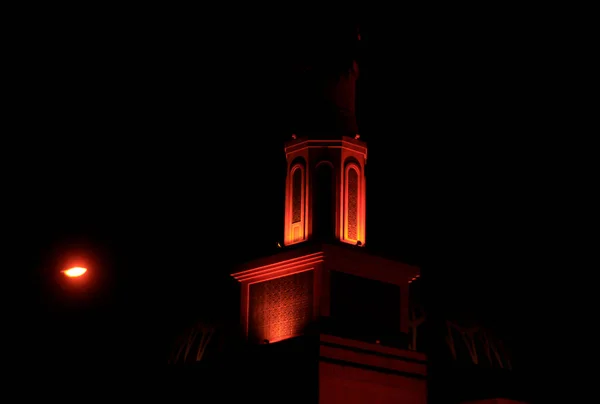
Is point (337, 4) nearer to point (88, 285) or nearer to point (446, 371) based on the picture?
point (446, 371)

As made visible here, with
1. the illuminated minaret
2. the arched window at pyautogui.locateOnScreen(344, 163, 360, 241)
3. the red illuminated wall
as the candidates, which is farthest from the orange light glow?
the arched window at pyautogui.locateOnScreen(344, 163, 360, 241)

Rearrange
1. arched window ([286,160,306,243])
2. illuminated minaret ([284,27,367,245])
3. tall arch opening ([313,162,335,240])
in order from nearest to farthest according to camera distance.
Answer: tall arch opening ([313,162,335,240])
illuminated minaret ([284,27,367,245])
arched window ([286,160,306,243])

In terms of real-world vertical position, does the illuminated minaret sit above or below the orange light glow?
above

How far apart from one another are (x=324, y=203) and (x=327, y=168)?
1.89ft

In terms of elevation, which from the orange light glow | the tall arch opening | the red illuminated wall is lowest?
the orange light glow

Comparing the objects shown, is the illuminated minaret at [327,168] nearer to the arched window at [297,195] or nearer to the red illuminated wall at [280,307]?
the arched window at [297,195]

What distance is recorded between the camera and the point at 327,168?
48.1 ft

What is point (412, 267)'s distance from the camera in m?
14.5

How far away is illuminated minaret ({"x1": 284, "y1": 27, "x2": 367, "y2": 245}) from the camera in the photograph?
14.4m

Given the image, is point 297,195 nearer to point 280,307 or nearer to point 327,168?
point 327,168

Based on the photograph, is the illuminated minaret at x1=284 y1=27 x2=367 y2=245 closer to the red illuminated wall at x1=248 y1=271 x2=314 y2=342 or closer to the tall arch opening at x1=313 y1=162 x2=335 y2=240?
the tall arch opening at x1=313 y1=162 x2=335 y2=240

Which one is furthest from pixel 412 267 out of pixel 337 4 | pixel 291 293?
pixel 337 4

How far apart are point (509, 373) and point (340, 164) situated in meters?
4.74

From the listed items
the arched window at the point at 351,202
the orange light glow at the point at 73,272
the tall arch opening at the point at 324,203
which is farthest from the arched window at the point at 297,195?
the orange light glow at the point at 73,272
